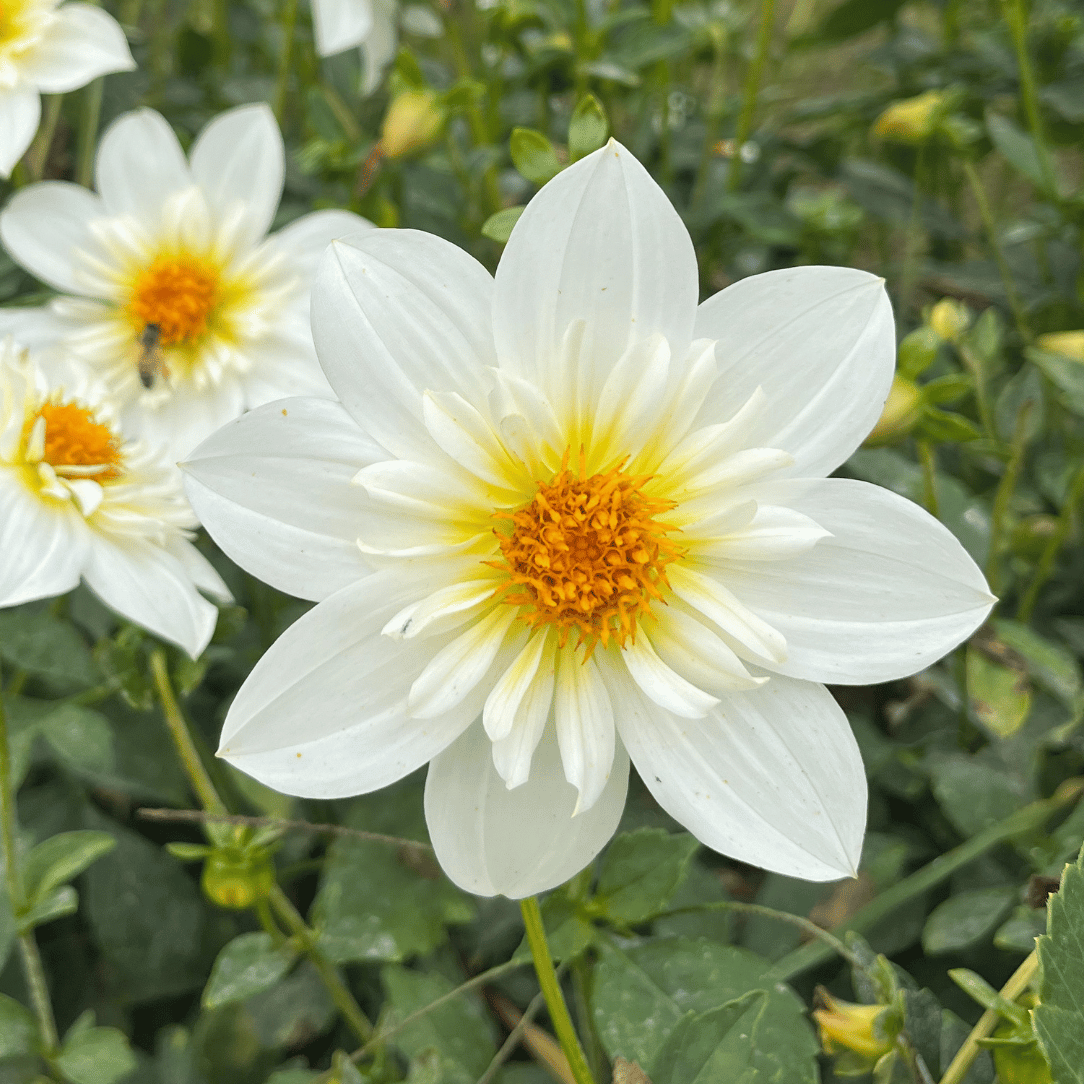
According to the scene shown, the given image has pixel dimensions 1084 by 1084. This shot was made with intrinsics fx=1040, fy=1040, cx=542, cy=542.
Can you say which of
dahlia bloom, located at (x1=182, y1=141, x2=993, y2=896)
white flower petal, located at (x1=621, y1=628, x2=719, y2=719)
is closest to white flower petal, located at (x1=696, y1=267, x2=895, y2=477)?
dahlia bloom, located at (x1=182, y1=141, x2=993, y2=896)

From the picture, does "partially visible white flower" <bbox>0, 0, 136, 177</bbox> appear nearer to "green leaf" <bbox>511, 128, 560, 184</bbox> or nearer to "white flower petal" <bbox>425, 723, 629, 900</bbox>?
"green leaf" <bbox>511, 128, 560, 184</bbox>

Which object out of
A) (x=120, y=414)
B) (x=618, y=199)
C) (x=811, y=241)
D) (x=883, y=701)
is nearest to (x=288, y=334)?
(x=120, y=414)

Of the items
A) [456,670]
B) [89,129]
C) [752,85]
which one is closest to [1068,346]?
[752,85]

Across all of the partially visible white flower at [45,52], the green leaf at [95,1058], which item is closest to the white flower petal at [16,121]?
the partially visible white flower at [45,52]

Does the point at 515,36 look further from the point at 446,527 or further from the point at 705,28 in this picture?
the point at 446,527

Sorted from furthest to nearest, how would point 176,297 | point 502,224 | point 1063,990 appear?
point 176,297 → point 502,224 → point 1063,990

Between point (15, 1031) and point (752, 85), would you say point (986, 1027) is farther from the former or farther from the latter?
point (752, 85)

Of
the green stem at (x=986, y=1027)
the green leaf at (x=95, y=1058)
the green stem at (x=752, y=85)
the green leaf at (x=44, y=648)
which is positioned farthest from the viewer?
the green stem at (x=752, y=85)

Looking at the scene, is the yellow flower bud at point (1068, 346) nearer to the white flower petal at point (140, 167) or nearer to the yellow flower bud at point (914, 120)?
the yellow flower bud at point (914, 120)
